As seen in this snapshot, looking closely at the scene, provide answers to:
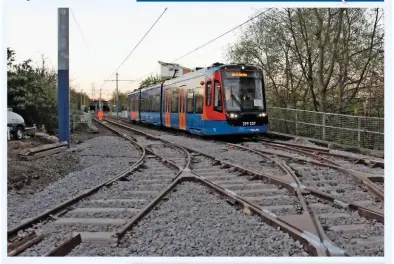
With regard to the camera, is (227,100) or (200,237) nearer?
(200,237)

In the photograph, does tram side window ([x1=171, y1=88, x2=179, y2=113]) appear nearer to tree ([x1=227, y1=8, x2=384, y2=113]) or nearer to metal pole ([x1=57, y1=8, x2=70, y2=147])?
tree ([x1=227, y1=8, x2=384, y2=113])

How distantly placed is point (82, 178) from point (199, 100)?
669 cm

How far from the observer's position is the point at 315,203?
15.6 feet

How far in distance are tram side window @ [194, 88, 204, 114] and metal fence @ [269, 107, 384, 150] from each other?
3370 mm

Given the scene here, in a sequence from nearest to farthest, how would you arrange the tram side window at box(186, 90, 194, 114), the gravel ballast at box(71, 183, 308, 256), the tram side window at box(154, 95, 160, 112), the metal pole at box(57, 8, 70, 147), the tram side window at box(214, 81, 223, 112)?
the gravel ballast at box(71, 183, 308, 256)
the metal pole at box(57, 8, 70, 147)
the tram side window at box(214, 81, 223, 112)
the tram side window at box(186, 90, 194, 114)
the tram side window at box(154, 95, 160, 112)

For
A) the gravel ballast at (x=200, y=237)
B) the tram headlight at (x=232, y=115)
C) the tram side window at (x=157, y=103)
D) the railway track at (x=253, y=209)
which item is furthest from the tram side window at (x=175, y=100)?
the gravel ballast at (x=200, y=237)

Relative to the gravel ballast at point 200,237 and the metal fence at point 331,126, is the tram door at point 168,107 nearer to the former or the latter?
the metal fence at point 331,126

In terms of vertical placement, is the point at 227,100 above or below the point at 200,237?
above

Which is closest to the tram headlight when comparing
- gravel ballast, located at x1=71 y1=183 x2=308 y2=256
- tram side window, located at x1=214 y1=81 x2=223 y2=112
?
tram side window, located at x1=214 y1=81 x2=223 y2=112

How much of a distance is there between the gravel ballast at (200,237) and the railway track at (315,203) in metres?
0.20

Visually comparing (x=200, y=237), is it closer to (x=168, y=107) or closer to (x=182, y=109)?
(x=182, y=109)

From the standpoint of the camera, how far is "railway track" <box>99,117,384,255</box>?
3551 millimetres

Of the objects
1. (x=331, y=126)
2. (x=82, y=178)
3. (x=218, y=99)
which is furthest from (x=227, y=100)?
(x=82, y=178)

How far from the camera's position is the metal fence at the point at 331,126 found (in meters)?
10.1
